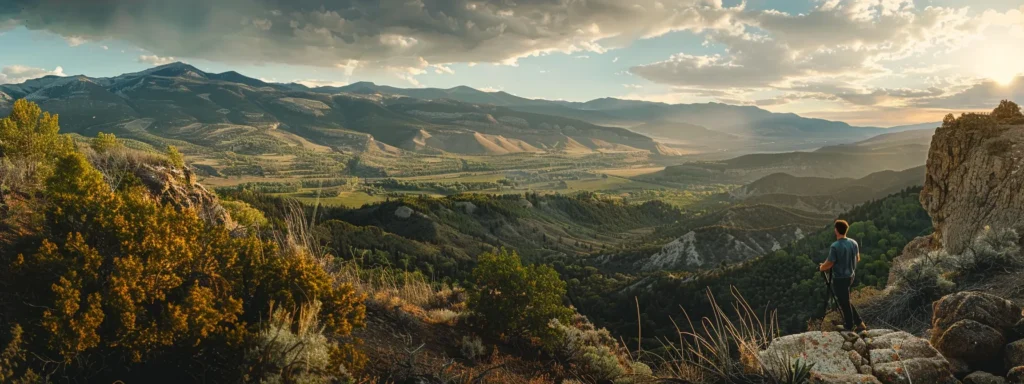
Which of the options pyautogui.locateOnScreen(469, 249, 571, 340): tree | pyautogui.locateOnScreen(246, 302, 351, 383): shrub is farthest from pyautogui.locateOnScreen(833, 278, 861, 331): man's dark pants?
pyautogui.locateOnScreen(246, 302, 351, 383): shrub

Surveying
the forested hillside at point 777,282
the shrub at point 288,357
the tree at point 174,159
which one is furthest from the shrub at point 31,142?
the forested hillside at point 777,282

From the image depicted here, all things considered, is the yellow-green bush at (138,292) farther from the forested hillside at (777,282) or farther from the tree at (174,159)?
the forested hillside at (777,282)

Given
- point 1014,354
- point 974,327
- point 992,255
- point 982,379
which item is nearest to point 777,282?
point 992,255

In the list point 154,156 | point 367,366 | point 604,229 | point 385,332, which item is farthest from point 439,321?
point 604,229

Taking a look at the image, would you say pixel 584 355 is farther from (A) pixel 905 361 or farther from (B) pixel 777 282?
(B) pixel 777 282

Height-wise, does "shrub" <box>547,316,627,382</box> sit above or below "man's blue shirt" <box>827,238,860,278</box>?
below

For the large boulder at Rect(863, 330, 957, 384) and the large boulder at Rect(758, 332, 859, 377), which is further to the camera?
the large boulder at Rect(758, 332, 859, 377)

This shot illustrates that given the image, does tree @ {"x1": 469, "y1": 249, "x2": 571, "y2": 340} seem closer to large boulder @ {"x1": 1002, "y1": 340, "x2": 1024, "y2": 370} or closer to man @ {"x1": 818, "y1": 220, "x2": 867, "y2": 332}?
man @ {"x1": 818, "y1": 220, "x2": 867, "y2": 332}
